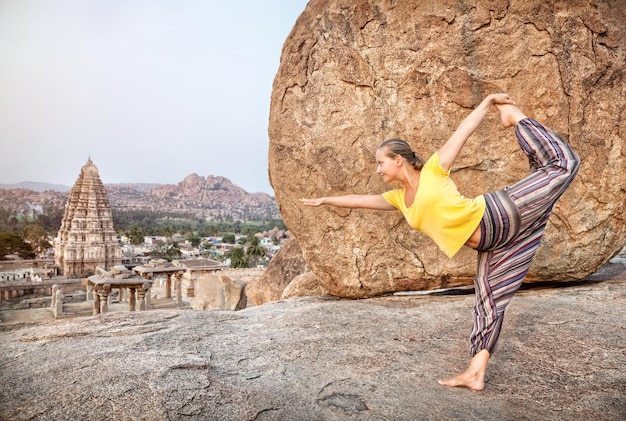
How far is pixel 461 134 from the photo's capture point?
251cm

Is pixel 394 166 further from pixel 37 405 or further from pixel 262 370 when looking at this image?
pixel 37 405

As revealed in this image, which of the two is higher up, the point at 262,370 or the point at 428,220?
the point at 428,220

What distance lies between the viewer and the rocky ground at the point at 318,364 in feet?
7.06

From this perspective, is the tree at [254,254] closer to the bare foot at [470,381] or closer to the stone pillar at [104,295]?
the stone pillar at [104,295]

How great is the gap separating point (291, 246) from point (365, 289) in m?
3.56

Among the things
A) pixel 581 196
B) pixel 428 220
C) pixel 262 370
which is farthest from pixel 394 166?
pixel 581 196

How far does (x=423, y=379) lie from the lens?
255cm

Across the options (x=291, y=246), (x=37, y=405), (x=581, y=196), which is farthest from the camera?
(x=291, y=246)

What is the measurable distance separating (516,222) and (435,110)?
2.20 m

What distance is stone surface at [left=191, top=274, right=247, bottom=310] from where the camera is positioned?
453 inches

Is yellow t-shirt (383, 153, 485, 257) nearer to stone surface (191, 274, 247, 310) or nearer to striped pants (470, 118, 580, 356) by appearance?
striped pants (470, 118, 580, 356)

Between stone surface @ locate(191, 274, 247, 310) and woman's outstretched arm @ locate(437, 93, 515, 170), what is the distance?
31.6 feet

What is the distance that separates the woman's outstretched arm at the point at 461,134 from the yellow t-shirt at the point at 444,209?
4cm

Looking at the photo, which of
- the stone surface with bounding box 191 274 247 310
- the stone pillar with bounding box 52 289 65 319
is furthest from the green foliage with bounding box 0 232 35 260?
the stone surface with bounding box 191 274 247 310
